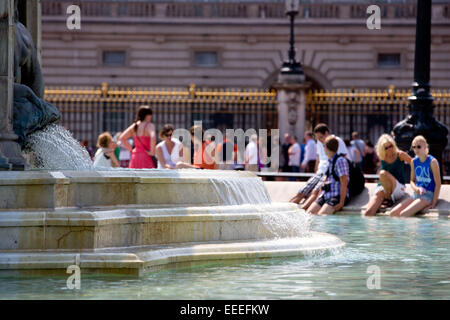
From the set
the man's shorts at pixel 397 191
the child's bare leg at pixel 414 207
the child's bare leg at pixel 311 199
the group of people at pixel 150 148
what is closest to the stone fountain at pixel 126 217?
the child's bare leg at pixel 414 207

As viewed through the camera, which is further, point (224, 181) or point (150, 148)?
point (150, 148)

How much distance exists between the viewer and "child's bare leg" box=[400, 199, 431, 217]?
13.5 meters

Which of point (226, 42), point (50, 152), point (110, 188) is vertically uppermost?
point (226, 42)

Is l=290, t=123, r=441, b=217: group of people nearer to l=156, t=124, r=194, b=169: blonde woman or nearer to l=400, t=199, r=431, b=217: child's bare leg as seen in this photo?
l=400, t=199, r=431, b=217: child's bare leg

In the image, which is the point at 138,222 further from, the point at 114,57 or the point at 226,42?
the point at 114,57

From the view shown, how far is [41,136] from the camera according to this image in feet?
33.1

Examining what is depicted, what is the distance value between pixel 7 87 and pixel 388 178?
6103mm

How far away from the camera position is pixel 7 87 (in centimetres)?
930

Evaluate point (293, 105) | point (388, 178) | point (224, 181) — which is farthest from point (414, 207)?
point (293, 105)

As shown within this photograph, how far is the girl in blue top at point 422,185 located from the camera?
13516 mm

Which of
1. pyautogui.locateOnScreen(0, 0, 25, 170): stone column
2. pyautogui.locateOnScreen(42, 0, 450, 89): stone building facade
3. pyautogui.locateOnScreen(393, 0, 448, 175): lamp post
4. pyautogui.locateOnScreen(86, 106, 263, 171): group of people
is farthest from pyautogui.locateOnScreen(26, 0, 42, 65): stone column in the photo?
pyautogui.locateOnScreen(42, 0, 450, 89): stone building facade
